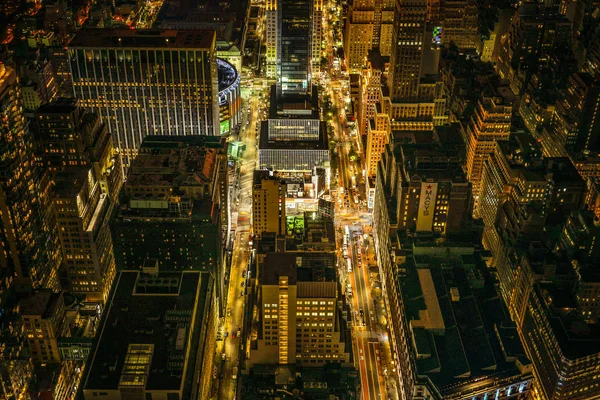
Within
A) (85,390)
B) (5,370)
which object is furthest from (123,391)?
(5,370)

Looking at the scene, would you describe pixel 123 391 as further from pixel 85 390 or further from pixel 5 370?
pixel 5 370
